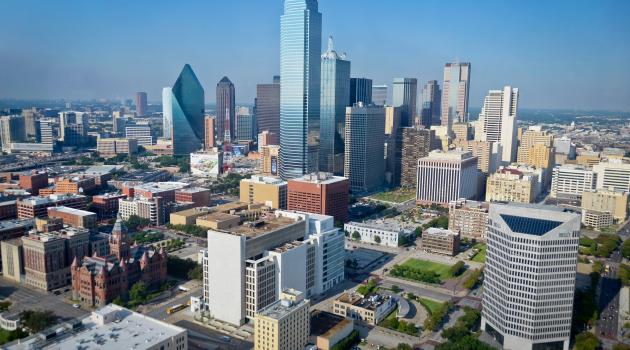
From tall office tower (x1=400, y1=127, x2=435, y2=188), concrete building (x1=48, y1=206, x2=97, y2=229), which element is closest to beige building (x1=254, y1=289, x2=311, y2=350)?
concrete building (x1=48, y1=206, x2=97, y2=229)

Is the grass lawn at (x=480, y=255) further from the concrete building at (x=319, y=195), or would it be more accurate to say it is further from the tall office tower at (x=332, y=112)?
the tall office tower at (x=332, y=112)

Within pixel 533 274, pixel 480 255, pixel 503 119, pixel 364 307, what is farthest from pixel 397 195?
pixel 533 274

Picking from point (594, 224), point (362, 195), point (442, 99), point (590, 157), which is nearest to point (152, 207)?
point (362, 195)

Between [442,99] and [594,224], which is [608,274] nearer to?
[594,224]

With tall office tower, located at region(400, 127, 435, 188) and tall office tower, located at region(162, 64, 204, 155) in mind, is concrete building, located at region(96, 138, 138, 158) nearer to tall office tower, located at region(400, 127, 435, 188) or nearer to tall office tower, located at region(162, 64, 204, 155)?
tall office tower, located at region(162, 64, 204, 155)

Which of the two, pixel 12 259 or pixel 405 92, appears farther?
pixel 405 92

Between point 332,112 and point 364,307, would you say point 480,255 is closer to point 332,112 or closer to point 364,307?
point 364,307

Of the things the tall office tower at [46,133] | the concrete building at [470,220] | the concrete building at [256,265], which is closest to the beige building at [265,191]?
the concrete building at [470,220]
